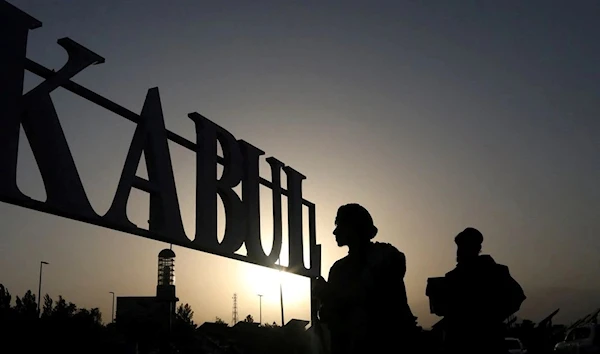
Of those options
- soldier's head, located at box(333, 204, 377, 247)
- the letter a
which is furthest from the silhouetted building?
soldier's head, located at box(333, 204, 377, 247)

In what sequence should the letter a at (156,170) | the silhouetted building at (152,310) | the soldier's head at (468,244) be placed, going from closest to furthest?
the soldier's head at (468,244) < the letter a at (156,170) < the silhouetted building at (152,310)

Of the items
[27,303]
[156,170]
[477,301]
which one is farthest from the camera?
[27,303]

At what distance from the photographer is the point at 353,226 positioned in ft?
11.6

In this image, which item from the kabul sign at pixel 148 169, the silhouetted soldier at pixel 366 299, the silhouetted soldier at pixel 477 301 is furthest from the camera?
the kabul sign at pixel 148 169

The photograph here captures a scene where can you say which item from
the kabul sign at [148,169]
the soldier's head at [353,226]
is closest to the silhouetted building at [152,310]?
the kabul sign at [148,169]

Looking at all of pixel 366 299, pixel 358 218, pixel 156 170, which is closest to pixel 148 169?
pixel 156 170

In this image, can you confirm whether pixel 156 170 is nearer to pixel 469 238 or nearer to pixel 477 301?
pixel 469 238

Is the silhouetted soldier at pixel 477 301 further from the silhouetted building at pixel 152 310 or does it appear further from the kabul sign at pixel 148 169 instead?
the silhouetted building at pixel 152 310

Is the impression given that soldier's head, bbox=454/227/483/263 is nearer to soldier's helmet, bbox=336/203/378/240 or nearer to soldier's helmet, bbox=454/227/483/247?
soldier's helmet, bbox=454/227/483/247

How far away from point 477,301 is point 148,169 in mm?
5965

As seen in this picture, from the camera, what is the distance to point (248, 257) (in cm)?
1258

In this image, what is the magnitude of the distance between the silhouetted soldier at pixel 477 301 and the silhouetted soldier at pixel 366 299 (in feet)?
6.42

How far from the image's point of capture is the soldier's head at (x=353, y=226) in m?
3.54

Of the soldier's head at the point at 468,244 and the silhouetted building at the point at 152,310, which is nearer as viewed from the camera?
the soldier's head at the point at 468,244
